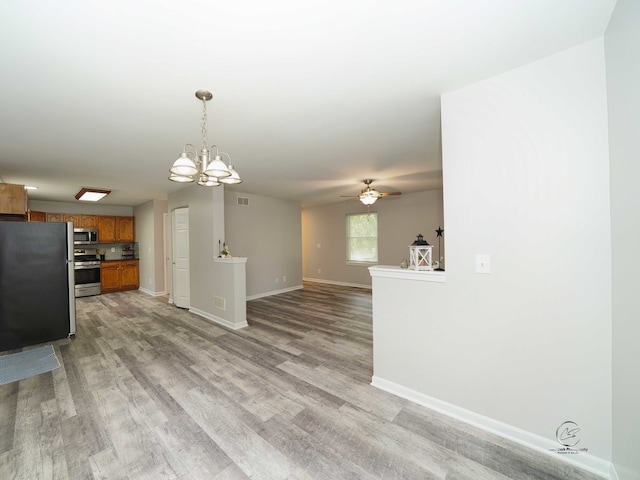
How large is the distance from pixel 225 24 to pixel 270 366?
9.69 ft

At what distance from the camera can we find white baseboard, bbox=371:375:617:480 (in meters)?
1.50

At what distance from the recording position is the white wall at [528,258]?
149cm

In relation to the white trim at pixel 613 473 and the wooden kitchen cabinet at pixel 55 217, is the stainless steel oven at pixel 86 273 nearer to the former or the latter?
the wooden kitchen cabinet at pixel 55 217

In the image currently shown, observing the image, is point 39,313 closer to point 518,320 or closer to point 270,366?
point 270,366

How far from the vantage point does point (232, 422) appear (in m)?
1.93

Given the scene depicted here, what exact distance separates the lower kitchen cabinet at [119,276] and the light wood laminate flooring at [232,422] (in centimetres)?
402

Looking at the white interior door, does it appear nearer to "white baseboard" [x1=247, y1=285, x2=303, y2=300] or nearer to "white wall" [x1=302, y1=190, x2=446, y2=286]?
"white baseboard" [x1=247, y1=285, x2=303, y2=300]

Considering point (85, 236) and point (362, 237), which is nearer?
point (85, 236)

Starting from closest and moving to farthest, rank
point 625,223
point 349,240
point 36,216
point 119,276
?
1. point 625,223
2. point 36,216
3. point 119,276
4. point 349,240

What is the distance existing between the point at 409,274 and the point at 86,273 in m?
8.02

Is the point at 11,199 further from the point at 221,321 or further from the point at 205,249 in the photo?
the point at 221,321

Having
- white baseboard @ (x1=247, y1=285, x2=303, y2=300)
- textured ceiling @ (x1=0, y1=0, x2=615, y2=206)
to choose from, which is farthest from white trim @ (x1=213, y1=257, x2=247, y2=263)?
white baseboard @ (x1=247, y1=285, x2=303, y2=300)

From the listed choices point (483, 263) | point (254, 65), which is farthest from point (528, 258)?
point (254, 65)

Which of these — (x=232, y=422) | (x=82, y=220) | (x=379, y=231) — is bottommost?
(x=232, y=422)
